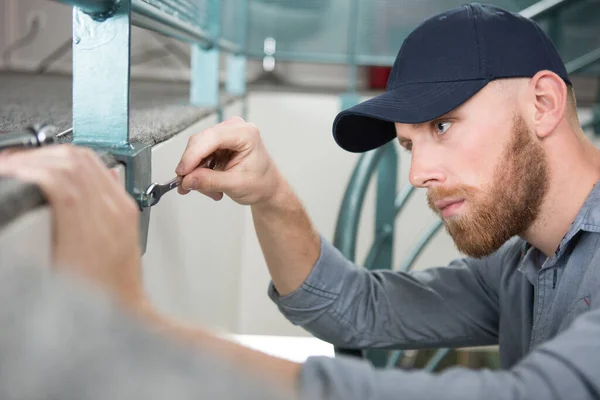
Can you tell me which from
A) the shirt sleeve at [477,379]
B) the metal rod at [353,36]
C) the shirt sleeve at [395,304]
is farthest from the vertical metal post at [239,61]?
the shirt sleeve at [477,379]

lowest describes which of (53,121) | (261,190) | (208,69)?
(261,190)

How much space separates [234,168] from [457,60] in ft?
1.34

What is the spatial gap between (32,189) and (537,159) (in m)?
0.88

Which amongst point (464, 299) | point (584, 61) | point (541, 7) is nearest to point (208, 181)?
point (464, 299)

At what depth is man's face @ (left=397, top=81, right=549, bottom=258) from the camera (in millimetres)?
1023

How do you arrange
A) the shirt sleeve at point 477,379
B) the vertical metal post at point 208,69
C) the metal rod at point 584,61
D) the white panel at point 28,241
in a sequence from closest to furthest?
1. the white panel at point 28,241
2. the shirt sleeve at point 477,379
3. the vertical metal post at point 208,69
4. the metal rod at point 584,61

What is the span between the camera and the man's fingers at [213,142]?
83 centimetres

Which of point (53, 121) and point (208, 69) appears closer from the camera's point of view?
point (53, 121)

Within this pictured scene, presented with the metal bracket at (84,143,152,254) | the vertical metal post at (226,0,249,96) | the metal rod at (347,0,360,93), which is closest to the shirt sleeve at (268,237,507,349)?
the metal bracket at (84,143,152,254)

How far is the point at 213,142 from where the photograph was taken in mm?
856

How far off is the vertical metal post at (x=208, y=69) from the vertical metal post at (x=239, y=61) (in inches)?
23.2

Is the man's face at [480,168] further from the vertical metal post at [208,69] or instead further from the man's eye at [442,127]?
the vertical metal post at [208,69]

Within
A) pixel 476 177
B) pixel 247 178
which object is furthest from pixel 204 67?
pixel 476 177

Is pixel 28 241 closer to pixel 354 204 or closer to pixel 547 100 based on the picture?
pixel 547 100
